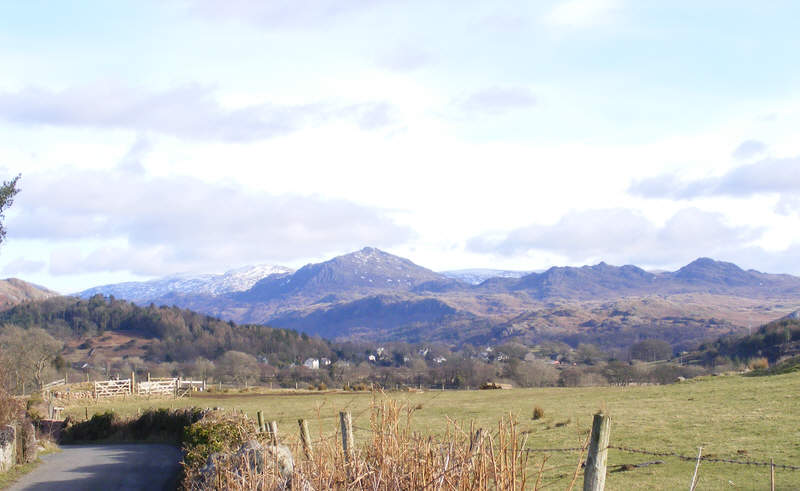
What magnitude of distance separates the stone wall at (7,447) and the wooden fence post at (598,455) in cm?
2356

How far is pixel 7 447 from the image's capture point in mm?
24344

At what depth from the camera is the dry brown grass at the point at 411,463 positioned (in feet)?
16.3

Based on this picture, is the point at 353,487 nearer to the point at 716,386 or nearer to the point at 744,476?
the point at 744,476

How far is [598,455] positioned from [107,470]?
2423cm

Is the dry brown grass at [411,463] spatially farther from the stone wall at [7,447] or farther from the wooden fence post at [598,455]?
the stone wall at [7,447]

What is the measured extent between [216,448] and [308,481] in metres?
14.4

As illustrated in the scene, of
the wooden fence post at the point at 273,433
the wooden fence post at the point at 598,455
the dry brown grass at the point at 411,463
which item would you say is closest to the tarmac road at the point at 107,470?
the wooden fence post at the point at 273,433

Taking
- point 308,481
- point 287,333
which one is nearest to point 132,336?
point 287,333

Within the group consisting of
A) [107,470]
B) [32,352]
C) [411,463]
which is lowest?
[107,470]

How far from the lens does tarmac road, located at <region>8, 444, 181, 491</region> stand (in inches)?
880

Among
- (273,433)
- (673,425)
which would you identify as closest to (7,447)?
(273,433)

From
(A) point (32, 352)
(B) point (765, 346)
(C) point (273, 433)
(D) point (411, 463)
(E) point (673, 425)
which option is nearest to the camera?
(D) point (411, 463)

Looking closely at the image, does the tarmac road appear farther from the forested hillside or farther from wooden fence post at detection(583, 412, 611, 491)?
the forested hillside

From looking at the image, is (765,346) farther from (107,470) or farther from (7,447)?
(7,447)
